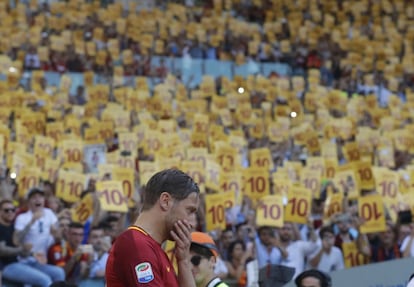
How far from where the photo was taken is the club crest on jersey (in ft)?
12.6

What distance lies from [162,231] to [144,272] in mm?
202

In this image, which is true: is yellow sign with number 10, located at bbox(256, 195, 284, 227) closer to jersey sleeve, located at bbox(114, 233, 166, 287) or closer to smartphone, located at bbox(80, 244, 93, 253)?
smartphone, located at bbox(80, 244, 93, 253)

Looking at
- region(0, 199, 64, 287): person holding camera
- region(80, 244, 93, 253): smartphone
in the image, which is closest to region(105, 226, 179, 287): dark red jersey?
region(0, 199, 64, 287): person holding camera

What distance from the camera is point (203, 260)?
5176 mm

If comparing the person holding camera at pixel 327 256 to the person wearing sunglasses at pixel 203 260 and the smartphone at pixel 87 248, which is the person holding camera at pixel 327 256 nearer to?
the smartphone at pixel 87 248

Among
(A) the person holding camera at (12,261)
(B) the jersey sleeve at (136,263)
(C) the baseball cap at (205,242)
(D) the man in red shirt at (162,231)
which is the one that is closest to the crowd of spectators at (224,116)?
(A) the person holding camera at (12,261)

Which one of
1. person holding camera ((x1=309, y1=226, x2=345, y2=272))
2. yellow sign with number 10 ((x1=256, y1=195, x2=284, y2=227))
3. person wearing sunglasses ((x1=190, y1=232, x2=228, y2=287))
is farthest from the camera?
yellow sign with number 10 ((x1=256, y1=195, x2=284, y2=227))

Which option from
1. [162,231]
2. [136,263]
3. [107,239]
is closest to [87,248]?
[107,239]

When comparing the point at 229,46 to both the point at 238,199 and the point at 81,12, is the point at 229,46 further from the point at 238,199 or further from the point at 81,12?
the point at 238,199

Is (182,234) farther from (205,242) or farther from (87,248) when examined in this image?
(87,248)

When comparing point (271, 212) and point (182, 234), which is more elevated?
point (182, 234)

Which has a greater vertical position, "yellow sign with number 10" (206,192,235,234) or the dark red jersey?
the dark red jersey

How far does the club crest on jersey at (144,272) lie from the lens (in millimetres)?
3854

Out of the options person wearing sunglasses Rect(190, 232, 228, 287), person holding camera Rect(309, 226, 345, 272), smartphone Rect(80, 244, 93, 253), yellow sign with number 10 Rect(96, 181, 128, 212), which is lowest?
person holding camera Rect(309, 226, 345, 272)
